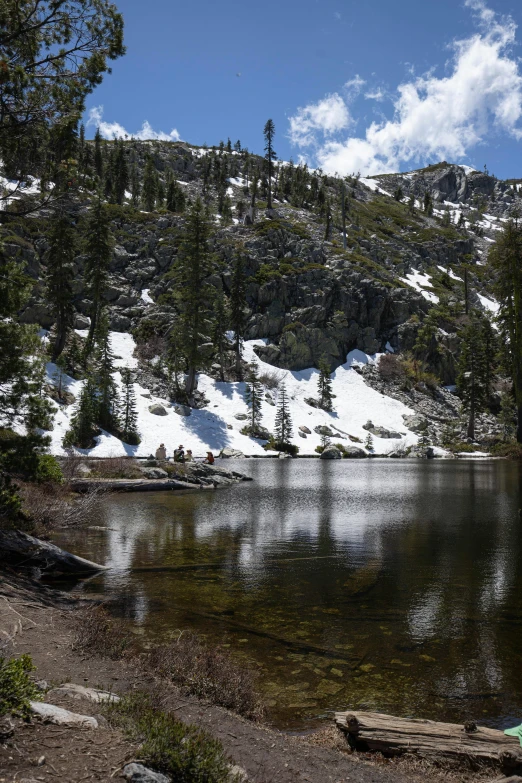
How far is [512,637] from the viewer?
28.8ft

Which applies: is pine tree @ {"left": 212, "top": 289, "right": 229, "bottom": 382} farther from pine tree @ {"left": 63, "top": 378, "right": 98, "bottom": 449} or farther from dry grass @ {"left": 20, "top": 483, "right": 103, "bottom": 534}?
dry grass @ {"left": 20, "top": 483, "right": 103, "bottom": 534}

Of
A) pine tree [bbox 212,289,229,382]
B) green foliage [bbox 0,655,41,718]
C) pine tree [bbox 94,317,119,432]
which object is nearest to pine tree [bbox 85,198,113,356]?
pine tree [bbox 94,317,119,432]

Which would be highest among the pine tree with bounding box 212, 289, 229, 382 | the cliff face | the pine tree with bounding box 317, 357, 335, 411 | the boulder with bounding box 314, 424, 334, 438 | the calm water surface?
the cliff face

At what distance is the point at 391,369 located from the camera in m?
83.5

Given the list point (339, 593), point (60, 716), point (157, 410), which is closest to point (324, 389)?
point (157, 410)

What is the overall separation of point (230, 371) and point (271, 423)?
15.5 metres

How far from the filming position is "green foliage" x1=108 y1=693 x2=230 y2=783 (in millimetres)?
3953

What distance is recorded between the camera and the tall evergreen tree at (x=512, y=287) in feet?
157

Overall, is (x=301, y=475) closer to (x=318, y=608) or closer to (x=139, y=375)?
(x=318, y=608)

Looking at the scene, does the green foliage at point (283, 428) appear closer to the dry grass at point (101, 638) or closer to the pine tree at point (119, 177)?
the dry grass at point (101, 638)

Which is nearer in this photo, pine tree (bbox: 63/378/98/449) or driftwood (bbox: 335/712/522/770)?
driftwood (bbox: 335/712/522/770)

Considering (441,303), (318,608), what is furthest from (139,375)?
(441,303)

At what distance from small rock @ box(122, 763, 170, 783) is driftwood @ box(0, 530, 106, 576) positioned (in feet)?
31.7

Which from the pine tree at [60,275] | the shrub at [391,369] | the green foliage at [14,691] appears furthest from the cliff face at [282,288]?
the green foliage at [14,691]
